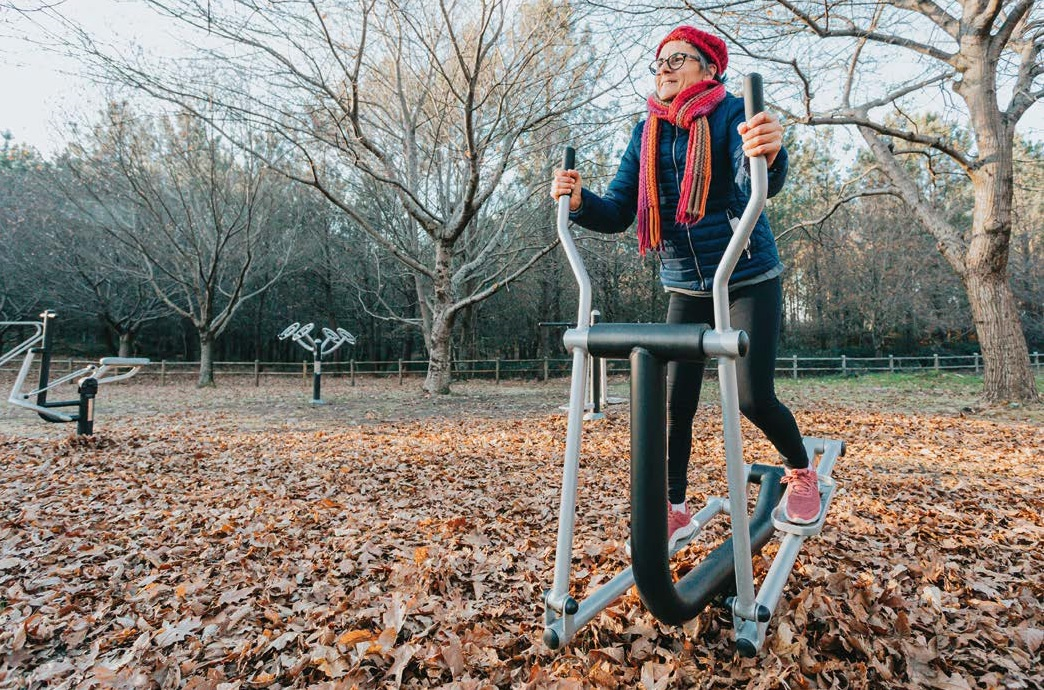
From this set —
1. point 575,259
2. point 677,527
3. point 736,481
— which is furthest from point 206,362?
point 736,481

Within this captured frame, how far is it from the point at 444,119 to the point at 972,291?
9006 millimetres

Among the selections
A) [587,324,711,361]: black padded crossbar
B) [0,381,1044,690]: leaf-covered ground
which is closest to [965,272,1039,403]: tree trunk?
[0,381,1044,690]: leaf-covered ground

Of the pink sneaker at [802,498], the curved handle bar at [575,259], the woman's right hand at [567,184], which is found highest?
the woman's right hand at [567,184]

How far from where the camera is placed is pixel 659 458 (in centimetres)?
133

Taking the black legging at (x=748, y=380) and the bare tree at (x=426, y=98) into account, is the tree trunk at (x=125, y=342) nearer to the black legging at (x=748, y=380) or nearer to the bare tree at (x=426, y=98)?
the bare tree at (x=426, y=98)

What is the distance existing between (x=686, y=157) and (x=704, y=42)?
39 centimetres

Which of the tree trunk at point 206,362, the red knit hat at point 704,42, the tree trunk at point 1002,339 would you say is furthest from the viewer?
the tree trunk at point 206,362

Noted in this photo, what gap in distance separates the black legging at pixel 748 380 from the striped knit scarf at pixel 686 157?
0.32 m

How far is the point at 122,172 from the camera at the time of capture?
11992mm

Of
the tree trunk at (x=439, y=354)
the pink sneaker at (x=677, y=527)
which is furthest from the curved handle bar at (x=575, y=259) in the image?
the tree trunk at (x=439, y=354)

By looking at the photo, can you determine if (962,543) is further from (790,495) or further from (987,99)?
(987,99)

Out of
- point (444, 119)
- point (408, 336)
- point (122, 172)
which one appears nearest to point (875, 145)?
point (444, 119)

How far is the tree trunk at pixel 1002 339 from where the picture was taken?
24.8ft

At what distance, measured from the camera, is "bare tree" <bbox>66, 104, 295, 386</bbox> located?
1205 cm
